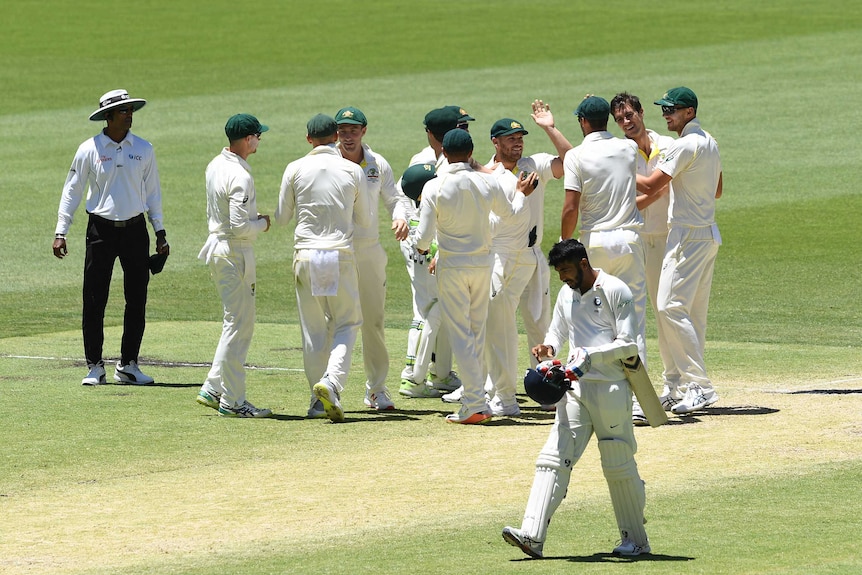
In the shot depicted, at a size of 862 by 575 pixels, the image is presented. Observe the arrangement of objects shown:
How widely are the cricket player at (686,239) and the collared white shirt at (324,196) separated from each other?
7.58 ft

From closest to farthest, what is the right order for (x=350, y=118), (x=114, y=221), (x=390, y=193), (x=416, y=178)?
1. (x=350, y=118)
2. (x=416, y=178)
3. (x=390, y=193)
4. (x=114, y=221)

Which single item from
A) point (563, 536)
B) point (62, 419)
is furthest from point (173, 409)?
point (563, 536)

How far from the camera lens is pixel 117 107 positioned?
14.1m

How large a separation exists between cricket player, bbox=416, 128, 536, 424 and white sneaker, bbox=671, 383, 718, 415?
1536mm

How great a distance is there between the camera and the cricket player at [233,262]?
41.5 ft

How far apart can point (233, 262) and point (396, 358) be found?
338cm

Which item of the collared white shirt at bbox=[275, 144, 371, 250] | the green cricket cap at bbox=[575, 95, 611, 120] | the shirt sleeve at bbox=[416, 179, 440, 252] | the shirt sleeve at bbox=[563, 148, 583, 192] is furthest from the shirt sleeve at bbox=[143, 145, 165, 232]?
the green cricket cap at bbox=[575, 95, 611, 120]

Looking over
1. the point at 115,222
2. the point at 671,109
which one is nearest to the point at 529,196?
the point at 671,109

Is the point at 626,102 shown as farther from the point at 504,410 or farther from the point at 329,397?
the point at 329,397

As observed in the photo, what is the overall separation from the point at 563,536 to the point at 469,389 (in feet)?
10.7

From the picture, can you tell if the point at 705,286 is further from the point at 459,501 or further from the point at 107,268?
the point at 107,268

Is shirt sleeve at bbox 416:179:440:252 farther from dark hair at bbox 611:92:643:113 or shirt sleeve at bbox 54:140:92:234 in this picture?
shirt sleeve at bbox 54:140:92:234

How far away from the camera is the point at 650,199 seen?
497 inches

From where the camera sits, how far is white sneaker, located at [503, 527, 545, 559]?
8.49m
